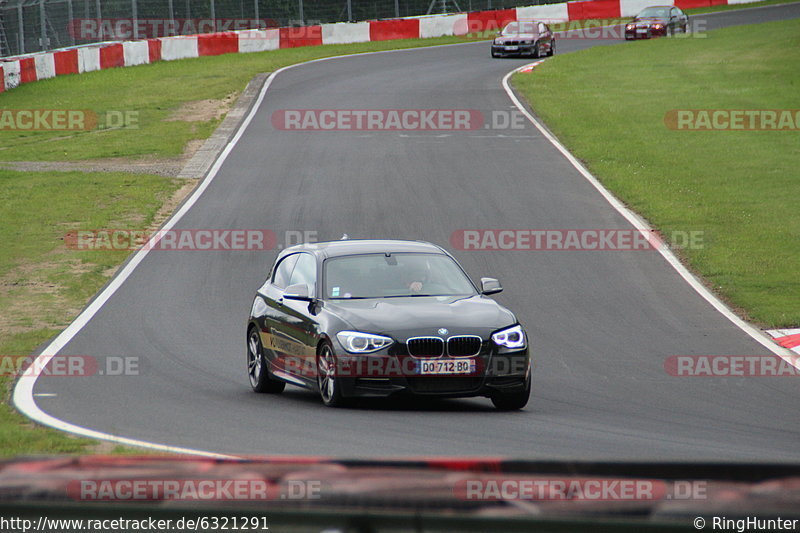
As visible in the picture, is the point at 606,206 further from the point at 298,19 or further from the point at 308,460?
the point at 298,19

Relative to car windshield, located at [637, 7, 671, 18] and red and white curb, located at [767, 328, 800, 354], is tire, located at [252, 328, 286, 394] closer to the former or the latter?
red and white curb, located at [767, 328, 800, 354]

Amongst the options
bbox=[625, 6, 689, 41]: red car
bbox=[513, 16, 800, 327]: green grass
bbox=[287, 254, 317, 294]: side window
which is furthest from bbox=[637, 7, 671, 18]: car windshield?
bbox=[287, 254, 317, 294]: side window

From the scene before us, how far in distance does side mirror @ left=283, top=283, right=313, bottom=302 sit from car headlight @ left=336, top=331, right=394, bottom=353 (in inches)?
37.8

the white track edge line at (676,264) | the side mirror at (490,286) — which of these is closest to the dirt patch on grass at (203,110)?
the white track edge line at (676,264)

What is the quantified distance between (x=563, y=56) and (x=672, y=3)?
58.4 feet

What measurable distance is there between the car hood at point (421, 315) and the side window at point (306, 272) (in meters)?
0.53

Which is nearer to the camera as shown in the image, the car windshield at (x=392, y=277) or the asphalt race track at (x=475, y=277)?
the asphalt race track at (x=475, y=277)

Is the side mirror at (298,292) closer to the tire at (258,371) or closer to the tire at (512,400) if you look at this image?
the tire at (258,371)

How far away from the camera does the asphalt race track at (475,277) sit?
914cm

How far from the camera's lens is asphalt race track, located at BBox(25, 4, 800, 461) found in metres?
9.14

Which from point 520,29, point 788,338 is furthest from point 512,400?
point 520,29

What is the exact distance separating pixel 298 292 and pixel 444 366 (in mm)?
1808

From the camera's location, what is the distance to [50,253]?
19.9 metres

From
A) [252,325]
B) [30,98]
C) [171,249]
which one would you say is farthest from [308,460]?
[30,98]
